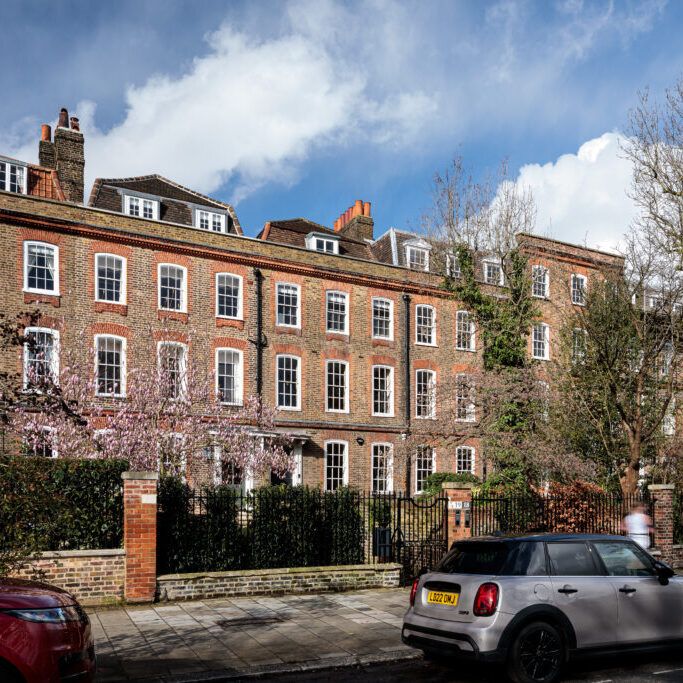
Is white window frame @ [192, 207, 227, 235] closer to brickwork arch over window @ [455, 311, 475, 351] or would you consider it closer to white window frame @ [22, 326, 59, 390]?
white window frame @ [22, 326, 59, 390]

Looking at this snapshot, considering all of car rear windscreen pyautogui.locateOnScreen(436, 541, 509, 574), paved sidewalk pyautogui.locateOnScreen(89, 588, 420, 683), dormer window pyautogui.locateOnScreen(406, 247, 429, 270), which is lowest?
paved sidewalk pyautogui.locateOnScreen(89, 588, 420, 683)

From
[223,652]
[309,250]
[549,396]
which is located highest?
[309,250]

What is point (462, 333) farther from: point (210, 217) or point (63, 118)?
point (63, 118)

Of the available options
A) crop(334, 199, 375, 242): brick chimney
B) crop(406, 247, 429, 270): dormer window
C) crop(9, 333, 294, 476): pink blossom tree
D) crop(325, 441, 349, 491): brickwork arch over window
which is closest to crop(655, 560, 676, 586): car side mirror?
crop(9, 333, 294, 476): pink blossom tree

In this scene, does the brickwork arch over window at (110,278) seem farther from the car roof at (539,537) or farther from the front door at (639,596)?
the front door at (639,596)

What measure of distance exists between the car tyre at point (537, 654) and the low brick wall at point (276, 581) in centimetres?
595

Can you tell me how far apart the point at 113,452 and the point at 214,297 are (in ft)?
33.7

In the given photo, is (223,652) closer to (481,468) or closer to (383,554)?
(383,554)

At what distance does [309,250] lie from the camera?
27875 millimetres

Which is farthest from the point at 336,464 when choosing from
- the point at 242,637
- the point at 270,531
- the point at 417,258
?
the point at 242,637

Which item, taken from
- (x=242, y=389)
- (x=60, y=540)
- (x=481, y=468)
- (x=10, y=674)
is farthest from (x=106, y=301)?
(x=10, y=674)

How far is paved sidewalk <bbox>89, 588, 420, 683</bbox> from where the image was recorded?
782 centimetres

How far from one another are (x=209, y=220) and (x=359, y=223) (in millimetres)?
8942

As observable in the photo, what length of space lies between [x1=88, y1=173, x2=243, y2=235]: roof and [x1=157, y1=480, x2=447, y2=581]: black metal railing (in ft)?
56.3
